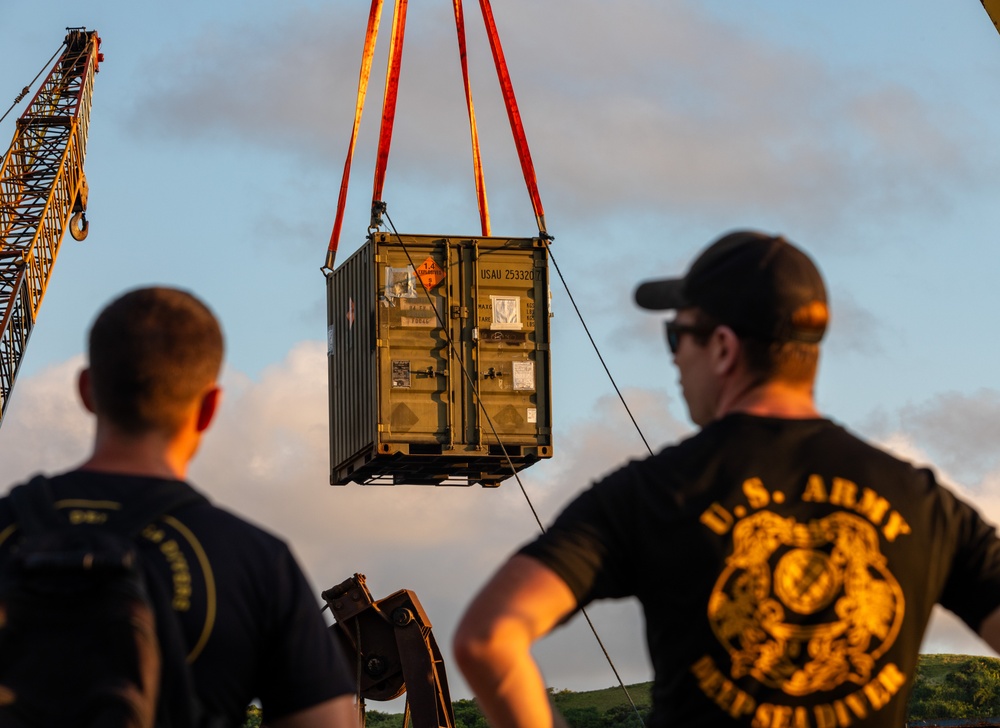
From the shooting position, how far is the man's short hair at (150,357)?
286 cm

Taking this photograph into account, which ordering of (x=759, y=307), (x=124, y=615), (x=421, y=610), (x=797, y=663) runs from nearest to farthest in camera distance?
(x=124, y=615) < (x=797, y=663) < (x=759, y=307) < (x=421, y=610)

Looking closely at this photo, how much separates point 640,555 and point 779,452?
0.34 m

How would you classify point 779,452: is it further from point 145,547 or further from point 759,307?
point 145,547

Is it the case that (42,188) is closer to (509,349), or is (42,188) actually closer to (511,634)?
(509,349)

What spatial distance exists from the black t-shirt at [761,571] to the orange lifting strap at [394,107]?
16776 mm

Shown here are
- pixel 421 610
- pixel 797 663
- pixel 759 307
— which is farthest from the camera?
pixel 421 610

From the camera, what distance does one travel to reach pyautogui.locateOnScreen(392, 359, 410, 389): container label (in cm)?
1947

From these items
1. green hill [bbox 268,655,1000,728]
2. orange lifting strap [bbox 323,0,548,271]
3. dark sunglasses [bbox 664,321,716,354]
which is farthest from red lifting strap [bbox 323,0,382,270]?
dark sunglasses [bbox 664,321,716,354]

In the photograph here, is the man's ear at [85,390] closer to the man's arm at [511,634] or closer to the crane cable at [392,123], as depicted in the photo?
the man's arm at [511,634]

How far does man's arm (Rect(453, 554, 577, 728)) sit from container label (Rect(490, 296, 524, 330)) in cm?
1733

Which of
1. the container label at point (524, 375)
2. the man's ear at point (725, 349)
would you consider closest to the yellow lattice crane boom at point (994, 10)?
the man's ear at point (725, 349)

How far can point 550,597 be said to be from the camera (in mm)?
2756

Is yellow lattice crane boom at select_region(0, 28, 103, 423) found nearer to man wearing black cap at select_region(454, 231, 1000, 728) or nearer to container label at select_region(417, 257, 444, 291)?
container label at select_region(417, 257, 444, 291)

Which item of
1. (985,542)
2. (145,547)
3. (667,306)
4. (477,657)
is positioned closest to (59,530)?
(145,547)
